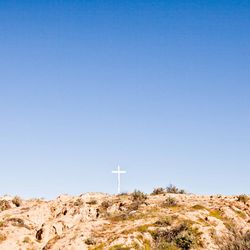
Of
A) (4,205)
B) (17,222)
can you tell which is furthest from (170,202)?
(4,205)

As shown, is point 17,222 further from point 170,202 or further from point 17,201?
point 170,202

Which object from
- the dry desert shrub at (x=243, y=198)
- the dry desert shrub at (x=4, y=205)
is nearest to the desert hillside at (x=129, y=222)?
the dry desert shrub at (x=243, y=198)

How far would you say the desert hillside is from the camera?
30.8 meters

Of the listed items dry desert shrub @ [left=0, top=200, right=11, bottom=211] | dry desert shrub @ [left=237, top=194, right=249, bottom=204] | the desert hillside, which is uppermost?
dry desert shrub @ [left=0, top=200, right=11, bottom=211]

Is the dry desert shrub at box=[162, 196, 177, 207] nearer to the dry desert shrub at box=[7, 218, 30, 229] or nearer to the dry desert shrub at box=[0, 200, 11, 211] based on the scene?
the dry desert shrub at box=[7, 218, 30, 229]

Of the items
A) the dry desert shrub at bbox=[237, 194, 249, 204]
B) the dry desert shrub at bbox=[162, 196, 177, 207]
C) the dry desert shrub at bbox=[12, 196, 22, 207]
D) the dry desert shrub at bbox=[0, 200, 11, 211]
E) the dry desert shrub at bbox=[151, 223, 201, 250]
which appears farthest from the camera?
the dry desert shrub at bbox=[12, 196, 22, 207]

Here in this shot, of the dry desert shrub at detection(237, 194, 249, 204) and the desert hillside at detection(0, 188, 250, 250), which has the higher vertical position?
the dry desert shrub at detection(237, 194, 249, 204)

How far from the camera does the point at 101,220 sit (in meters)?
36.5

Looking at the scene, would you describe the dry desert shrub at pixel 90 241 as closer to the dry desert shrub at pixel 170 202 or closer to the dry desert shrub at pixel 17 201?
the dry desert shrub at pixel 170 202

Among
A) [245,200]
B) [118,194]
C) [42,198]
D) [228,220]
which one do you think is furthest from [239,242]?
[42,198]

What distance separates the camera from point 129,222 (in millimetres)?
34844

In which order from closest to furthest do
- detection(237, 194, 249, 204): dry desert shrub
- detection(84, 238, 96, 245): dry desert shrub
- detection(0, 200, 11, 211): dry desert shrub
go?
detection(84, 238, 96, 245): dry desert shrub, detection(237, 194, 249, 204): dry desert shrub, detection(0, 200, 11, 211): dry desert shrub

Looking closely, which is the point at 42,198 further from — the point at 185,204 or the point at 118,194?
the point at 185,204

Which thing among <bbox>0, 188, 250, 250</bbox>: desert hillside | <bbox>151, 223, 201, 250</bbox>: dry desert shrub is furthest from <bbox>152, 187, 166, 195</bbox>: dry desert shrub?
<bbox>151, 223, 201, 250</bbox>: dry desert shrub
